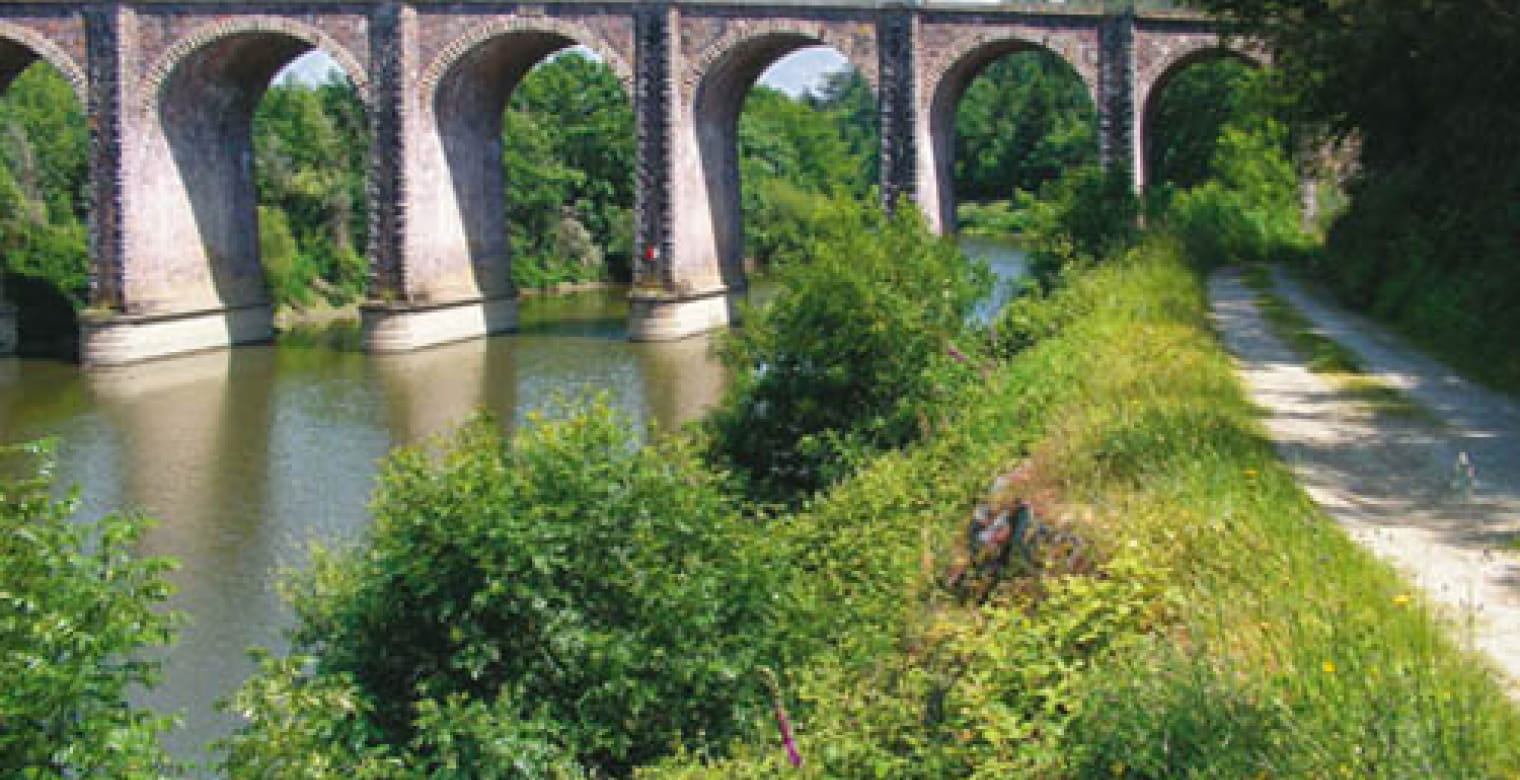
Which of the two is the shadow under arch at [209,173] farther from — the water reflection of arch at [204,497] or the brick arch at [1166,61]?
the brick arch at [1166,61]

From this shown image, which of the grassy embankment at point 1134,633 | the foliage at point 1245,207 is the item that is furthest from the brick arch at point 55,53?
the grassy embankment at point 1134,633

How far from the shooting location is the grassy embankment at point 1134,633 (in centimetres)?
517

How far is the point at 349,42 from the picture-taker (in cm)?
3588

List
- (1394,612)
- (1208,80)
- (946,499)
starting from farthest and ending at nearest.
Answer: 1. (1208,80)
2. (946,499)
3. (1394,612)

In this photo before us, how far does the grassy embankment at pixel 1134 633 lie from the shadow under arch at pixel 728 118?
75.6 feet

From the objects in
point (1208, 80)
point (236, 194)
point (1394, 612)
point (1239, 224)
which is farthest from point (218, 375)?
point (1208, 80)

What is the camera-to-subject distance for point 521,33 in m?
35.6

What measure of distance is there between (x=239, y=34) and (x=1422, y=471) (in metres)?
32.8

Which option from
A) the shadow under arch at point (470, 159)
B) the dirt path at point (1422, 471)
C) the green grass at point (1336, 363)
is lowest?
the dirt path at point (1422, 471)

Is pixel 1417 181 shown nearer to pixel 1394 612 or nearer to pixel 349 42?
pixel 1394 612

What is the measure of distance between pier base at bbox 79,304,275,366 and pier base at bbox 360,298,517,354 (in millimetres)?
4497

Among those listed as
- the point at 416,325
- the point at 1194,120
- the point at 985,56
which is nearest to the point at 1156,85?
the point at 985,56

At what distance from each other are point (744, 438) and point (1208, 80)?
41.8m

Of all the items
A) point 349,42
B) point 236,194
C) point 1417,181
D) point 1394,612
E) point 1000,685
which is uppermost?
point 349,42
